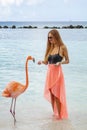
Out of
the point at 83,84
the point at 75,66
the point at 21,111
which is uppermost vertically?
the point at 21,111

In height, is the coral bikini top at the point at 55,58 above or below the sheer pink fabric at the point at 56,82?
above

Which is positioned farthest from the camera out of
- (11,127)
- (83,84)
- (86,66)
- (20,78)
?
(86,66)

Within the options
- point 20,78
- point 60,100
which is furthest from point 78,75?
Answer: point 60,100

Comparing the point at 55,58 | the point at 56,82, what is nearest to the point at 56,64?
the point at 55,58

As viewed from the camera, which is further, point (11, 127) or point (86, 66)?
point (86, 66)

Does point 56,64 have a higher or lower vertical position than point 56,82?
higher

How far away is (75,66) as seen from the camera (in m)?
13.3

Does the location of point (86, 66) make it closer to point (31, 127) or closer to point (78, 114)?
point (78, 114)

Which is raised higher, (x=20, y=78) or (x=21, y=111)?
(x=21, y=111)

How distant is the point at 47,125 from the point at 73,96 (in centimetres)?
206

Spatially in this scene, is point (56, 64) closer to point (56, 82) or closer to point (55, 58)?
point (55, 58)

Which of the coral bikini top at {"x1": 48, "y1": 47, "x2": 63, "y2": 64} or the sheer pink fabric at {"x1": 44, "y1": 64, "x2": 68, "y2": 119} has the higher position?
the coral bikini top at {"x1": 48, "y1": 47, "x2": 63, "y2": 64}

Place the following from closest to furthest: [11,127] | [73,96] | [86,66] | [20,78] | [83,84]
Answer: [11,127] < [73,96] < [83,84] < [20,78] < [86,66]

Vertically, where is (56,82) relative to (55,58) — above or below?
below
